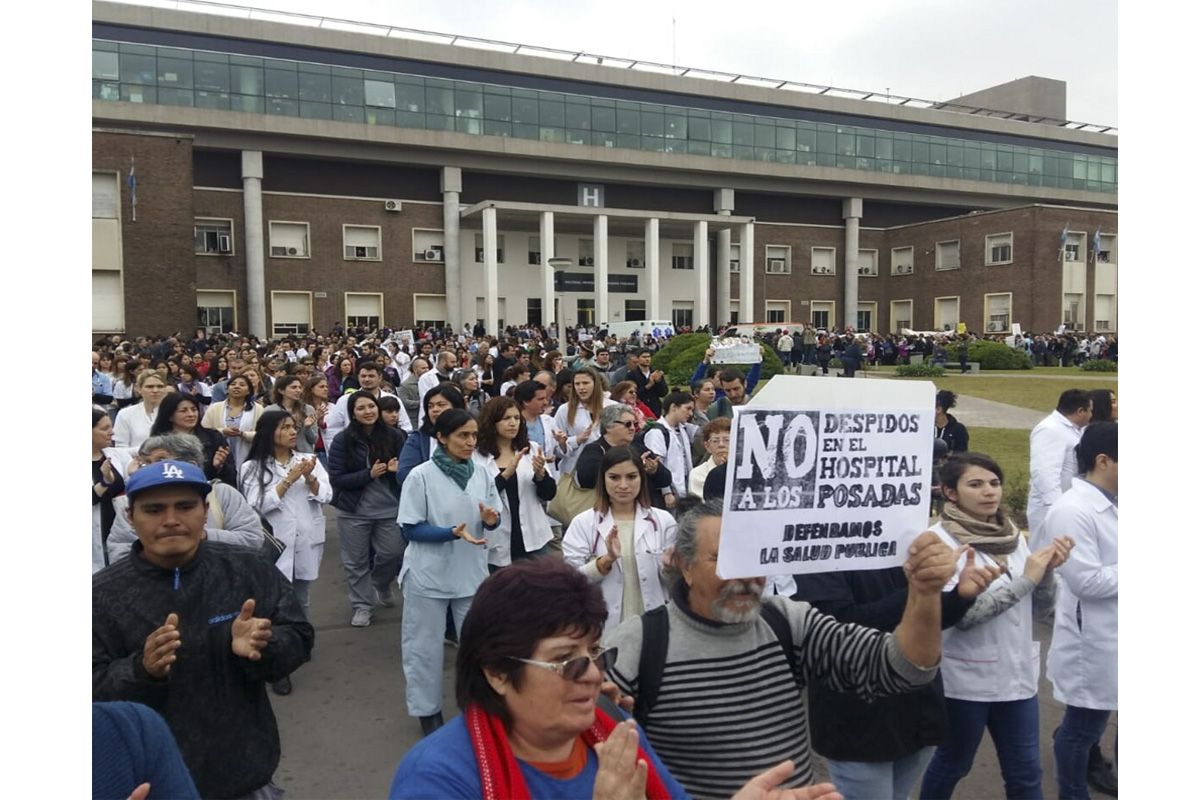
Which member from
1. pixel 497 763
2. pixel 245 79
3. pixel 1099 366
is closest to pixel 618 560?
pixel 497 763

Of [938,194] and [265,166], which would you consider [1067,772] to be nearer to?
[265,166]

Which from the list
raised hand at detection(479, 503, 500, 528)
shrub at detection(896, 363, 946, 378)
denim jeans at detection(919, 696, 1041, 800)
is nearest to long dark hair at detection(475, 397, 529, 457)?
→ raised hand at detection(479, 503, 500, 528)

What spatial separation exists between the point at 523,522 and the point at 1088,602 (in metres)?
3.54

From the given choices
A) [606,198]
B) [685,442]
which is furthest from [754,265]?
[685,442]

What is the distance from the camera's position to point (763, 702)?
2723 millimetres

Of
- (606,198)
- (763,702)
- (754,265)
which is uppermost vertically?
(606,198)

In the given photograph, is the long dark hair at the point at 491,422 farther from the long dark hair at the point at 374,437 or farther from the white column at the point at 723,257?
the white column at the point at 723,257

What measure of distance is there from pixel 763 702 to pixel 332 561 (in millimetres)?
7005

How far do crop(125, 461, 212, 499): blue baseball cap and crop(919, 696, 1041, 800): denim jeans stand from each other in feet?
9.93

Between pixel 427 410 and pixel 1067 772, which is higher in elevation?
pixel 427 410

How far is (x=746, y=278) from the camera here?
53.3 m

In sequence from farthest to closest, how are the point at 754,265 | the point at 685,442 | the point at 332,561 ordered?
1. the point at 754,265
2. the point at 332,561
3. the point at 685,442

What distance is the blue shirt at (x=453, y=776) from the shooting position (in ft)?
6.33

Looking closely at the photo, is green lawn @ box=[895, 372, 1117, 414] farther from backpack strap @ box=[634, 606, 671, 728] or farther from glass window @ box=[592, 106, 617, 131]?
glass window @ box=[592, 106, 617, 131]
